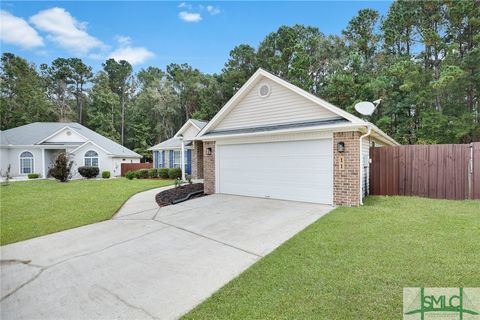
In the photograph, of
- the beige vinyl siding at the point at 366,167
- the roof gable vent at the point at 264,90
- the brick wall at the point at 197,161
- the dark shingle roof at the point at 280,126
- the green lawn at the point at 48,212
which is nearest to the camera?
the green lawn at the point at 48,212

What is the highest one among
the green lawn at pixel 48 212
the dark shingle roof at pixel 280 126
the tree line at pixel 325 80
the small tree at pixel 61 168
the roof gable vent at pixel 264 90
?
the tree line at pixel 325 80

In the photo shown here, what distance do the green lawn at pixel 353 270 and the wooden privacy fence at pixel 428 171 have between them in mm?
3024

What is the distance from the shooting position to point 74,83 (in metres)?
43.6

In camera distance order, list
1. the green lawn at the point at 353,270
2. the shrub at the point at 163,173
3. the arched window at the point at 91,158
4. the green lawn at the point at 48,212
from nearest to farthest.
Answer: the green lawn at the point at 353,270 → the green lawn at the point at 48,212 → the shrub at the point at 163,173 → the arched window at the point at 91,158

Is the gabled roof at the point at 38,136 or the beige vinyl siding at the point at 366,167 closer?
the beige vinyl siding at the point at 366,167

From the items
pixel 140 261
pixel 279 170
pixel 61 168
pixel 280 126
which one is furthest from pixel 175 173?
pixel 140 261

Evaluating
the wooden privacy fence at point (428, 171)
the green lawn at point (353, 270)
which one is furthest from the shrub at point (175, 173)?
the green lawn at point (353, 270)

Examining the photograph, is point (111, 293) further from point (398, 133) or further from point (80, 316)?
point (398, 133)

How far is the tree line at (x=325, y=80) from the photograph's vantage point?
60.2 feet

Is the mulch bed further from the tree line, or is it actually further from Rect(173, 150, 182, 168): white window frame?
the tree line

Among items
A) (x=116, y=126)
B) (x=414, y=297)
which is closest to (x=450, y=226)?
(x=414, y=297)

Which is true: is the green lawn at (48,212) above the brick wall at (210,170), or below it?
below

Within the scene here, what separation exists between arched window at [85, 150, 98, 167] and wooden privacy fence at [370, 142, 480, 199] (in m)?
22.3

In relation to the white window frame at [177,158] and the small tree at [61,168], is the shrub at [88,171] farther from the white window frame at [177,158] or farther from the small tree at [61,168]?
the white window frame at [177,158]
